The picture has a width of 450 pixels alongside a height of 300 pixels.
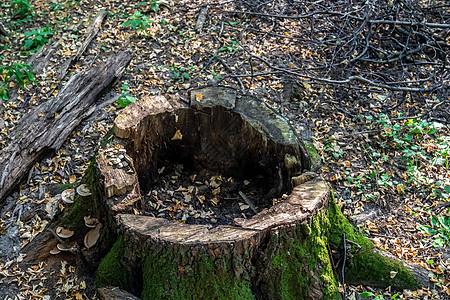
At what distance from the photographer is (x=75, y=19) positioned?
6574 mm

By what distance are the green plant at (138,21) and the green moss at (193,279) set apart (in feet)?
14.2

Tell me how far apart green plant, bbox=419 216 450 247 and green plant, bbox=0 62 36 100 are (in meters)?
5.07

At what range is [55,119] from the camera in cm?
465

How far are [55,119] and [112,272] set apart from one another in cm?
235

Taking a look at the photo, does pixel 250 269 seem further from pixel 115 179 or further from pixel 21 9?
pixel 21 9

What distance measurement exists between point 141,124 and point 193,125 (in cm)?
53

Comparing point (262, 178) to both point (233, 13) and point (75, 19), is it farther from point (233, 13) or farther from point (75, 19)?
point (75, 19)

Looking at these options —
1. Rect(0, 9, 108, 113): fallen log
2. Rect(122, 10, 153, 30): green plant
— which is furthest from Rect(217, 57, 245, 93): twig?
Rect(0, 9, 108, 113): fallen log

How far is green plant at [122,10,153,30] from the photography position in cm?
607

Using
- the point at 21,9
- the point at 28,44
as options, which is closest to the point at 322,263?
the point at 28,44

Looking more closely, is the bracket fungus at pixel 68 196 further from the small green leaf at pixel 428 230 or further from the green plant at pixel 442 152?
the green plant at pixel 442 152

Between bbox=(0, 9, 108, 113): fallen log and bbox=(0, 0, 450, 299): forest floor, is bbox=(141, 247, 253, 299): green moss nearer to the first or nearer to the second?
bbox=(0, 0, 450, 299): forest floor

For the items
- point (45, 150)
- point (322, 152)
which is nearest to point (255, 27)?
point (322, 152)

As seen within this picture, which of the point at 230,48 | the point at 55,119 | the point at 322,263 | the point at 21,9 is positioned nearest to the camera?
the point at 322,263
